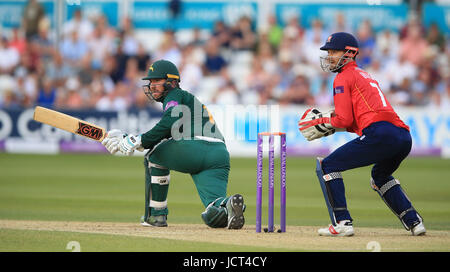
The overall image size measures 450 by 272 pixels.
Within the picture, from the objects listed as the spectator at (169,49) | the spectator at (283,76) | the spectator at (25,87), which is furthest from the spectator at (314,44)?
the spectator at (25,87)

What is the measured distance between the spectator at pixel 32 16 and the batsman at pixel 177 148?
47.2 ft

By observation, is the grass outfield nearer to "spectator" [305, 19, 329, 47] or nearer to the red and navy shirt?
the red and navy shirt

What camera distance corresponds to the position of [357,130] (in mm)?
7805

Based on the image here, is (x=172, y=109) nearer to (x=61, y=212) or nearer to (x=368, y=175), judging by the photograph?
(x=61, y=212)

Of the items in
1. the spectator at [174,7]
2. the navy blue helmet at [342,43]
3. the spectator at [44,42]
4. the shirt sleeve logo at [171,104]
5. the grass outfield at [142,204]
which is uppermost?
the spectator at [174,7]

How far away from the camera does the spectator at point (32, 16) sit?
2198 centimetres

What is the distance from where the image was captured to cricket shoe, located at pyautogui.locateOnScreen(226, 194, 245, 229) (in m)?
7.93

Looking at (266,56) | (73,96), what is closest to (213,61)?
(266,56)

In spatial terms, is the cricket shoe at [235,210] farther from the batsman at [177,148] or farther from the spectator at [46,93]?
the spectator at [46,93]

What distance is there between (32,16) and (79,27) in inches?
55.7

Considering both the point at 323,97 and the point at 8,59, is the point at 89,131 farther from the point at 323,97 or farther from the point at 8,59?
the point at 8,59

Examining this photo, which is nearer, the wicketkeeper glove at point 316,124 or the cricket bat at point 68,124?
the wicketkeeper glove at point 316,124

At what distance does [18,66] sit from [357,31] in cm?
925

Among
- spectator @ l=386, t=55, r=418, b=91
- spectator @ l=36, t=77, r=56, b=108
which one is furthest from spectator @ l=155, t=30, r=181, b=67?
spectator @ l=386, t=55, r=418, b=91
